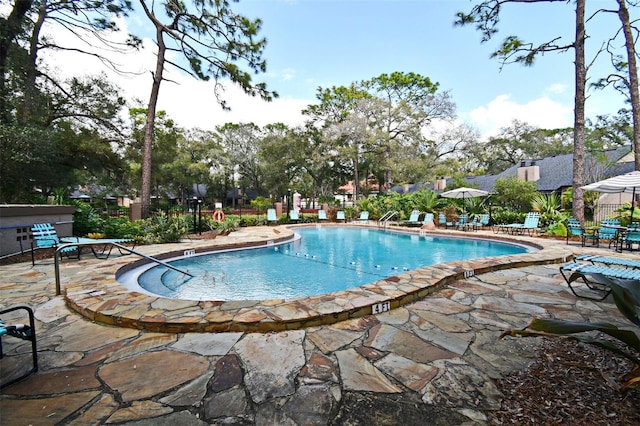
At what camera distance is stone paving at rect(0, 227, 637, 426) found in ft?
5.25

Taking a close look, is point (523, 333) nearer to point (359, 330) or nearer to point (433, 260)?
point (359, 330)

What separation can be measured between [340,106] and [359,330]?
2644cm

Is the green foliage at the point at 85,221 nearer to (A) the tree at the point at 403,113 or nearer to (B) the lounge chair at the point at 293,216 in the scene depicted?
(B) the lounge chair at the point at 293,216

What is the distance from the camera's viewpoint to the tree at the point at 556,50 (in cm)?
935

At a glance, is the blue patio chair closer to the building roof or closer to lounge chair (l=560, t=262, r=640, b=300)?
the building roof

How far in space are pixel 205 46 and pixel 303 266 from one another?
10122mm

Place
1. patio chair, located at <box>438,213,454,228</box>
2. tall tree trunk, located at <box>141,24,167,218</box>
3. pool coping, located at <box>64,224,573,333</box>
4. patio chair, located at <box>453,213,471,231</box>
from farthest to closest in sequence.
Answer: patio chair, located at <box>438,213,454,228</box> < patio chair, located at <box>453,213,471,231</box> < tall tree trunk, located at <box>141,24,167,218</box> < pool coping, located at <box>64,224,573,333</box>

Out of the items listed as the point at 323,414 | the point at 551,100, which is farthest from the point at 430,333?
the point at 551,100

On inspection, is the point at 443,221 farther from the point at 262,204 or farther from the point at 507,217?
the point at 262,204

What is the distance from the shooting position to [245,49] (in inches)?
451

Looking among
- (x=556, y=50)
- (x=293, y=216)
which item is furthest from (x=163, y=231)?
(x=556, y=50)

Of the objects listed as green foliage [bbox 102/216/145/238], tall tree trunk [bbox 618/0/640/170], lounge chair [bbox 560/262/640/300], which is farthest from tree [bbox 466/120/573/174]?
green foliage [bbox 102/216/145/238]

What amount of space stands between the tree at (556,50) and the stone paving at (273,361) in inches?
332

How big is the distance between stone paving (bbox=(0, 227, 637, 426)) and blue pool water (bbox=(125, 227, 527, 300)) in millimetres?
1649
